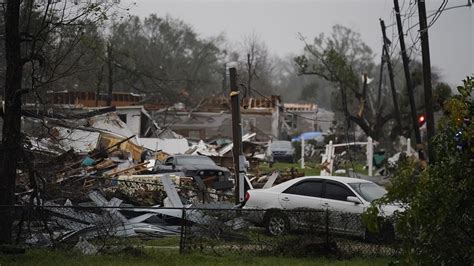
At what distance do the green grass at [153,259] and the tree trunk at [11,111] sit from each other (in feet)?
4.36

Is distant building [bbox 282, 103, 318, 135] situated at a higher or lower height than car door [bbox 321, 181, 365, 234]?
higher

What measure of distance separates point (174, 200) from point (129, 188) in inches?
146

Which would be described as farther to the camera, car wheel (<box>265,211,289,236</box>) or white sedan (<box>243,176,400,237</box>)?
white sedan (<box>243,176,400,237</box>)

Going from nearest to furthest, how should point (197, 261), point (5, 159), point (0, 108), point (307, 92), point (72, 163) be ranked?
point (197, 261)
point (5, 159)
point (0, 108)
point (72, 163)
point (307, 92)

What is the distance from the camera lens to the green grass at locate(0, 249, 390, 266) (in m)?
10.9

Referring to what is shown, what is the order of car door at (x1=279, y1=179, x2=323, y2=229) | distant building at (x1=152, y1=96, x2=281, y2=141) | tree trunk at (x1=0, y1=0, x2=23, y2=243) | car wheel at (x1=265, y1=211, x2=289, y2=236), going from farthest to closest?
distant building at (x1=152, y1=96, x2=281, y2=141) → car door at (x1=279, y1=179, x2=323, y2=229) → car wheel at (x1=265, y1=211, x2=289, y2=236) → tree trunk at (x1=0, y1=0, x2=23, y2=243)

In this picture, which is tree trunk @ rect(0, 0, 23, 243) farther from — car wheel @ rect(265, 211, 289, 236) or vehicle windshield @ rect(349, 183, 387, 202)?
vehicle windshield @ rect(349, 183, 387, 202)

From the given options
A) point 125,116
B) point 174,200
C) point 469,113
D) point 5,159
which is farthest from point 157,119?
point 469,113

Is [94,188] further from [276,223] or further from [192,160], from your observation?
[192,160]

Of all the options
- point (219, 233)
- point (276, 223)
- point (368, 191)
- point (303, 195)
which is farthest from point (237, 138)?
point (219, 233)

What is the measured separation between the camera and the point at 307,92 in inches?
3494

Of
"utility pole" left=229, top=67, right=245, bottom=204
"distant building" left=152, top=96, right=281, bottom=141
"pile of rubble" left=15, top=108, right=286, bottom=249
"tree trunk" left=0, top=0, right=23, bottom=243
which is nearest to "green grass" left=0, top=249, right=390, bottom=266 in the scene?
"pile of rubble" left=15, top=108, right=286, bottom=249

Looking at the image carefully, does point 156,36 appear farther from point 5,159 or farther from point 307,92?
point 5,159

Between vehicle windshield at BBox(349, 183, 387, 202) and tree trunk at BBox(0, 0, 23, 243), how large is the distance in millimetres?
7303
